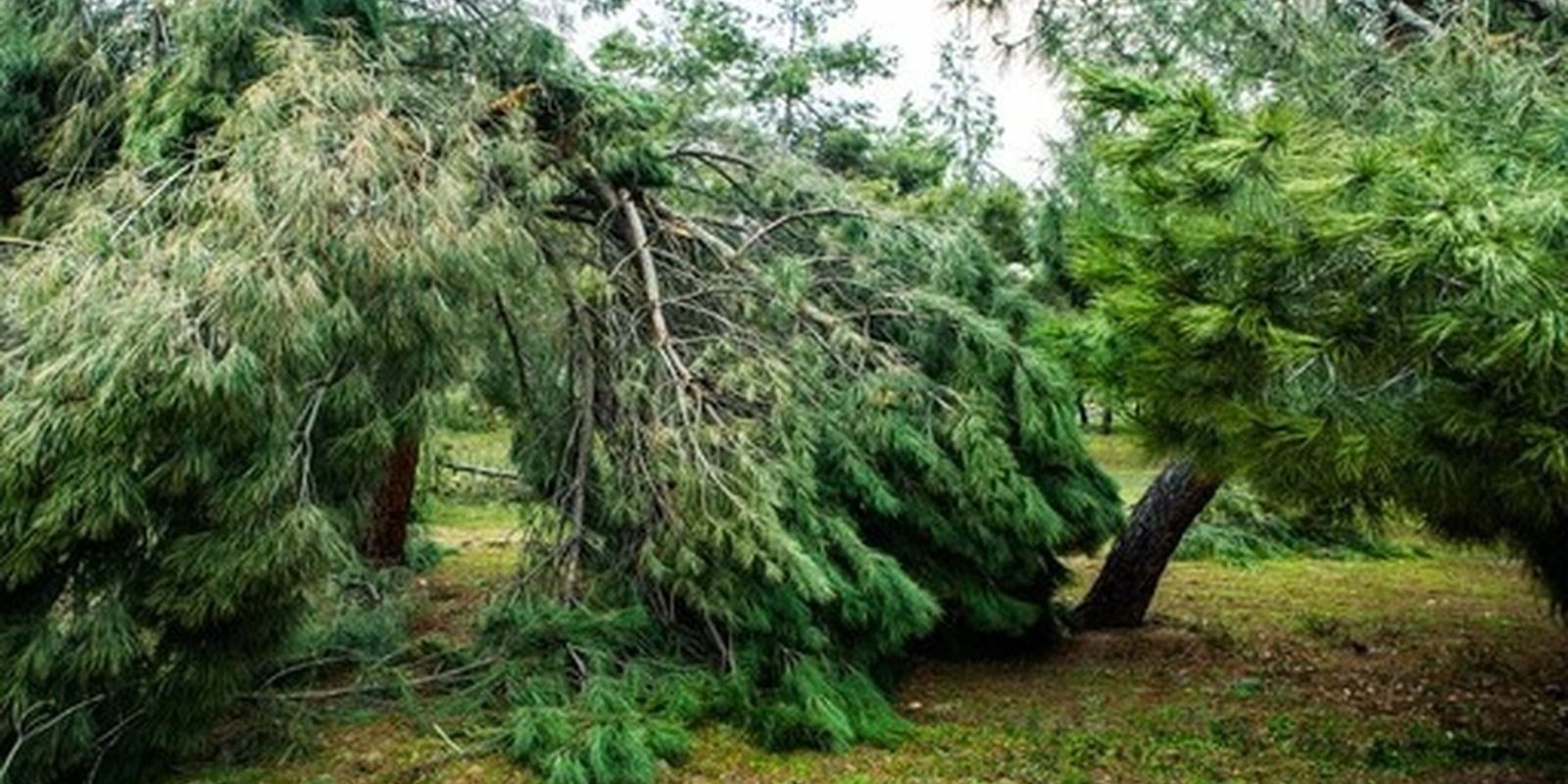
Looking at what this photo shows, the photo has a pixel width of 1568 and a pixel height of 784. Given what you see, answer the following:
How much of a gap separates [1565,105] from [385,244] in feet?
10.6

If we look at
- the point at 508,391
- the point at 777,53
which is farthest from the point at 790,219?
the point at 777,53

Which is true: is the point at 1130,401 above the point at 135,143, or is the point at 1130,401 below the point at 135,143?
below

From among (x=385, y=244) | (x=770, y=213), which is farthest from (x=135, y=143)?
(x=770, y=213)

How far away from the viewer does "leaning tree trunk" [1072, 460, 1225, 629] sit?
257 inches

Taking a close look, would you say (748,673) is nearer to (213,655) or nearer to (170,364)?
(213,655)

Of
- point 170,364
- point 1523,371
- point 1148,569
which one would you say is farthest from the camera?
point 1148,569

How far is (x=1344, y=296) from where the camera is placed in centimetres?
290

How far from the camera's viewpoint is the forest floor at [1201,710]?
14.6ft

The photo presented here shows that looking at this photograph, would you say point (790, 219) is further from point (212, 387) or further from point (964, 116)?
point (964, 116)

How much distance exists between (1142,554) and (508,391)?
3.30 m

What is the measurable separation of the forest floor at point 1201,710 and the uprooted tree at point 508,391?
0.27m

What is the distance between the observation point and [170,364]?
3086 millimetres

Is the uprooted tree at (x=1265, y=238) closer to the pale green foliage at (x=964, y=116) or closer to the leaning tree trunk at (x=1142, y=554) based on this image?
the leaning tree trunk at (x=1142, y=554)

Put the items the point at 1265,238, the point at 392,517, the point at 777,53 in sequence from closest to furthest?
the point at 1265,238 < the point at 392,517 < the point at 777,53
